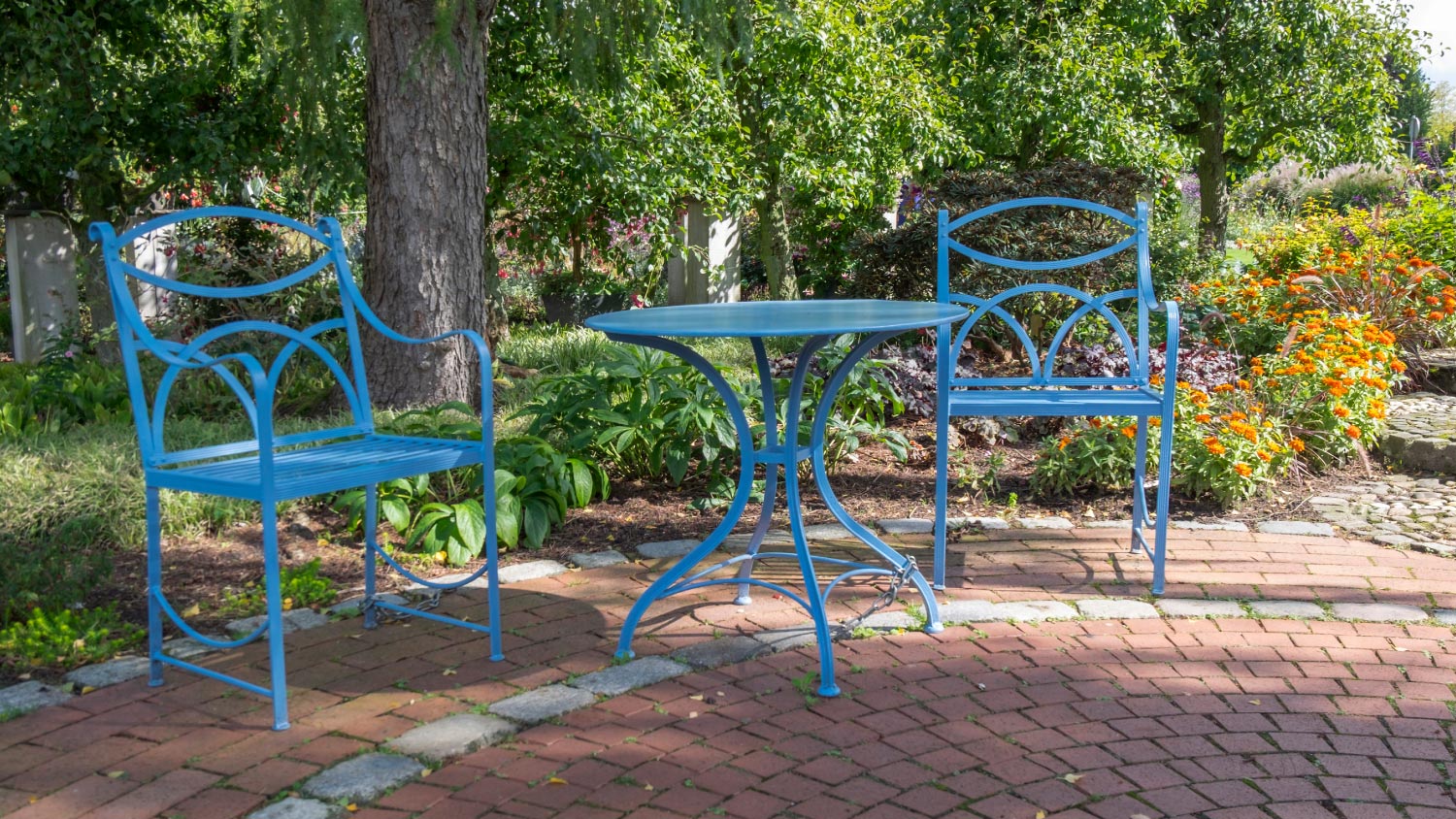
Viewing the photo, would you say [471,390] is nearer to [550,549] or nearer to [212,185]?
[550,549]

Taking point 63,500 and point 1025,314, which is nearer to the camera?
point 63,500

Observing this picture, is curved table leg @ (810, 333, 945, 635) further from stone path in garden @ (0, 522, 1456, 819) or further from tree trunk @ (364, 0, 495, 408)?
tree trunk @ (364, 0, 495, 408)

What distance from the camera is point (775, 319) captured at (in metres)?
3.03

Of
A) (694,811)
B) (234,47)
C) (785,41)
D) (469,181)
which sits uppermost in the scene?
(785,41)

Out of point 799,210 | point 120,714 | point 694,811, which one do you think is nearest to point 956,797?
point 694,811

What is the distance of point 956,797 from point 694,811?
1.73ft

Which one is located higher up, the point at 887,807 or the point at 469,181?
the point at 469,181

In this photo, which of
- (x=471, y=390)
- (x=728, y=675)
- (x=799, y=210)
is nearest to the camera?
(x=728, y=675)

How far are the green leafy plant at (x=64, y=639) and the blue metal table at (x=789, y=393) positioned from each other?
1378 mm

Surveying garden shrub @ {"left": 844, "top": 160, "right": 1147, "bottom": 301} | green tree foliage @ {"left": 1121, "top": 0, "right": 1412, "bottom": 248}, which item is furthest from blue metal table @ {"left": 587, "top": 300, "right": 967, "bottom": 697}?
green tree foliage @ {"left": 1121, "top": 0, "right": 1412, "bottom": 248}

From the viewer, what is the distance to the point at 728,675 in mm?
2992

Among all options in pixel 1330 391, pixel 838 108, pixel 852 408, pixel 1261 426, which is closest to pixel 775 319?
pixel 852 408

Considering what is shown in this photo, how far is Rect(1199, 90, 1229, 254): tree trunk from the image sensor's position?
41.1 ft

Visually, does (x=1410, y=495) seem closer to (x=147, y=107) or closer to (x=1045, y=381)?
(x=1045, y=381)
